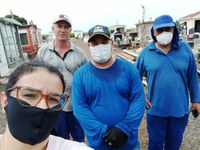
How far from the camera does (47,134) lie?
4.36 ft

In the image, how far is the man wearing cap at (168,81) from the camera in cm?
245

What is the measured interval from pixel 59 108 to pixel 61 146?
24 centimetres

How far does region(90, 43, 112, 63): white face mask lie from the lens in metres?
2.08

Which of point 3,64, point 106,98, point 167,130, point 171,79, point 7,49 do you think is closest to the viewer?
point 106,98

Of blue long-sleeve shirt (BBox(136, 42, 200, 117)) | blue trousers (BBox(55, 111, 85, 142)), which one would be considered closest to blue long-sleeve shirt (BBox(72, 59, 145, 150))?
blue long-sleeve shirt (BBox(136, 42, 200, 117))

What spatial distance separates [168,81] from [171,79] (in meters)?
0.04

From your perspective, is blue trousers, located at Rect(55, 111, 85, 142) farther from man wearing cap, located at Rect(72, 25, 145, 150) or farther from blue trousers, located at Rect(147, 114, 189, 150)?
blue trousers, located at Rect(147, 114, 189, 150)

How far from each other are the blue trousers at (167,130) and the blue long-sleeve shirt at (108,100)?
0.66 m

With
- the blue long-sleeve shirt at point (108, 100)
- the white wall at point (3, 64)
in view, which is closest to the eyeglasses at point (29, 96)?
the blue long-sleeve shirt at point (108, 100)

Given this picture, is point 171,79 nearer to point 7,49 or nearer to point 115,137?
point 115,137

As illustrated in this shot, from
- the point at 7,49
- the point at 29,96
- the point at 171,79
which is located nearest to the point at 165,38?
the point at 171,79

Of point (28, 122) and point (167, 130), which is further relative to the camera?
point (167, 130)

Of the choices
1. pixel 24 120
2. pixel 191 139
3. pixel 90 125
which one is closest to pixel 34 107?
pixel 24 120

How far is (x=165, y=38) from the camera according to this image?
252cm
